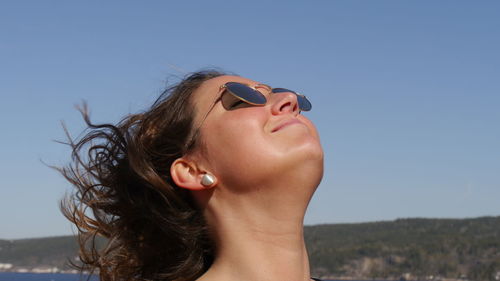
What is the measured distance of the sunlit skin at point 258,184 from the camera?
11.1 feet

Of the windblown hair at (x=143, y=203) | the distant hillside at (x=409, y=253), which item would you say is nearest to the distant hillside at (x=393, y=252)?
the distant hillside at (x=409, y=253)

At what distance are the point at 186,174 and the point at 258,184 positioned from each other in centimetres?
52

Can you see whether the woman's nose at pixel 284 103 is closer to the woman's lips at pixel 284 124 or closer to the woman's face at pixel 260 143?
the woman's face at pixel 260 143

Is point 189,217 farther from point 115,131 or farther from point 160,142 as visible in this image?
point 115,131

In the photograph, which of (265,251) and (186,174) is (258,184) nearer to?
(265,251)

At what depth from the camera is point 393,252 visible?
15712 centimetres

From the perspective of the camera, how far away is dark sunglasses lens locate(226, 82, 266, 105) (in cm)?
370

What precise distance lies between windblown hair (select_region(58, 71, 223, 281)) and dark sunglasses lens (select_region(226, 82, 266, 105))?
0.27m

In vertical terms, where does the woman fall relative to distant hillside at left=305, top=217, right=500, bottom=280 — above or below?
above

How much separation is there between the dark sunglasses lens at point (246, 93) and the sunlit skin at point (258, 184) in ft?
0.14

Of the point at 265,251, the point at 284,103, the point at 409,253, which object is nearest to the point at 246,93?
the point at 284,103

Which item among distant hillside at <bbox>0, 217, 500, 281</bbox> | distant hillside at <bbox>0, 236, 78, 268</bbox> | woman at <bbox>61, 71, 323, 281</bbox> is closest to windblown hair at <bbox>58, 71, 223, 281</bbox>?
woman at <bbox>61, 71, 323, 281</bbox>

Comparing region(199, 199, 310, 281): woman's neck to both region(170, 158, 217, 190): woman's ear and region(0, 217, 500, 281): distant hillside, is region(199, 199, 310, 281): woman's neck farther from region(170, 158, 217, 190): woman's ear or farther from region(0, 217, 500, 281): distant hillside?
region(0, 217, 500, 281): distant hillside

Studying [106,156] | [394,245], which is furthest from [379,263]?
[106,156]
